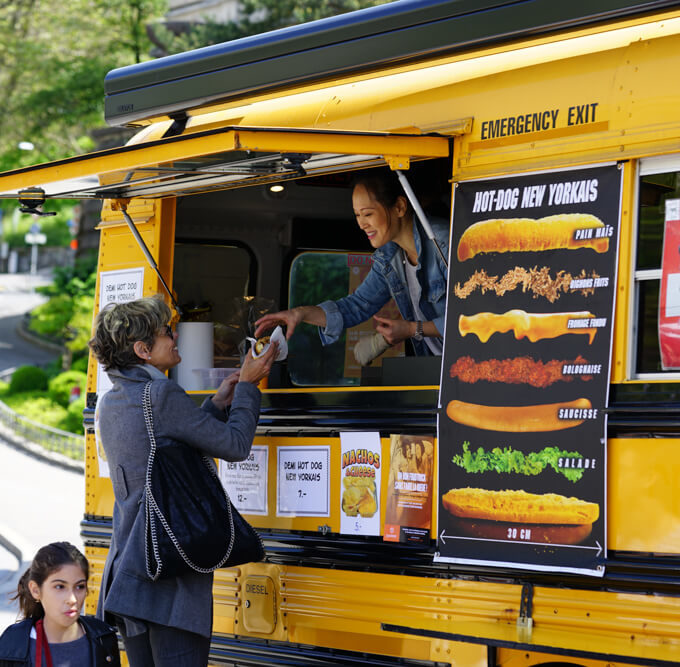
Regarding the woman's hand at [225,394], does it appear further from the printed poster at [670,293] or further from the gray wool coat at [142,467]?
the printed poster at [670,293]

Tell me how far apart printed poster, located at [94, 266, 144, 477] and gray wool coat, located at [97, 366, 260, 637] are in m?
1.24

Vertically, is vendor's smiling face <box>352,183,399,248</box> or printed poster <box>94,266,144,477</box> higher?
vendor's smiling face <box>352,183,399,248</box>

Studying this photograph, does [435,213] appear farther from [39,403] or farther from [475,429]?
[39,403]

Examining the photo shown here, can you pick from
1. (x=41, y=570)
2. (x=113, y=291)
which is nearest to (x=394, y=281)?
(x=113, y=291)

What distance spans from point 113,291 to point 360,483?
1.95 m

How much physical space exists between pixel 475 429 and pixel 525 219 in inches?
28.9

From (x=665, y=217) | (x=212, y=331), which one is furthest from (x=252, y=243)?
(x=665, y=217)

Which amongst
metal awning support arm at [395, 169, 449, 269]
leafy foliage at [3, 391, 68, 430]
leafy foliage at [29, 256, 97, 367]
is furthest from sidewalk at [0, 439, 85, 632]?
leafy foliage at [29, 256, 97, 367]

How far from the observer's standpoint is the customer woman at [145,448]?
13.0 ft

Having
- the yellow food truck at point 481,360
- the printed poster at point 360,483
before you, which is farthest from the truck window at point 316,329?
the printed poster at point 360,483

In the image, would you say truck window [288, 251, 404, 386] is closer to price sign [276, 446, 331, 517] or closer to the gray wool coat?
price sign [276, 446, 331, 517]

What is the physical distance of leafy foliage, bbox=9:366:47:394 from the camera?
26102 millimetres

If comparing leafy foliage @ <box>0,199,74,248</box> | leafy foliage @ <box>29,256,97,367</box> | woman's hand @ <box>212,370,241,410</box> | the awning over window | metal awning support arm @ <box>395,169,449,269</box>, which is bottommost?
woman's hand @ <box>212,370,241,410</box>

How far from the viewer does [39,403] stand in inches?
952
